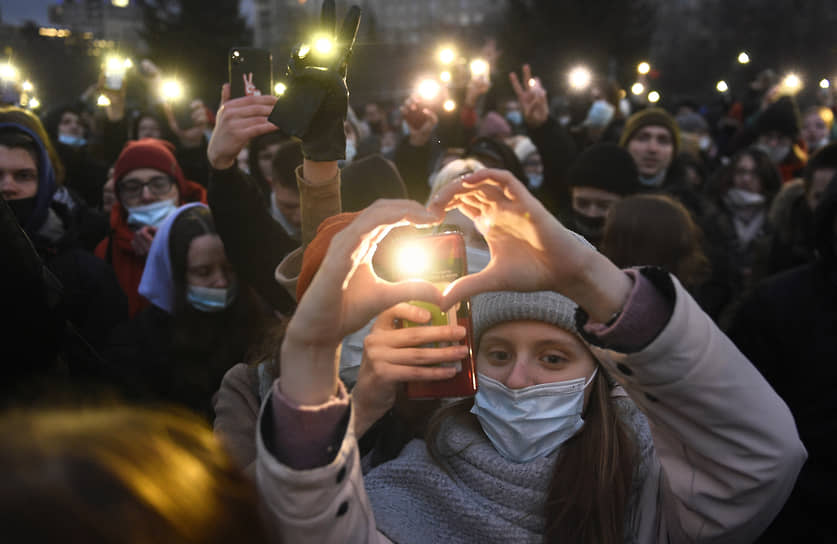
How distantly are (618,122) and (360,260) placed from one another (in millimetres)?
7525

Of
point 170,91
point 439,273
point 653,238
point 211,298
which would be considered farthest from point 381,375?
point 170,91

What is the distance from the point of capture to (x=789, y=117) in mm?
7344

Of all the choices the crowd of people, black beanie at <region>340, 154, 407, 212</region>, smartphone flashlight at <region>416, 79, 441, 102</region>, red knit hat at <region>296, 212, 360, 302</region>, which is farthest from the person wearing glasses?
red knit hat at <region>296, 212, 360, 302</region>

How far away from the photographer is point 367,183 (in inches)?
132

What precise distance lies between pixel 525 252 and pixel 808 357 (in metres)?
2.06

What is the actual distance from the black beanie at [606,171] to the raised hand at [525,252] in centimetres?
298

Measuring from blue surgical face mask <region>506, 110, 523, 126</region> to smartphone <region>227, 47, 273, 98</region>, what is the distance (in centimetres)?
856

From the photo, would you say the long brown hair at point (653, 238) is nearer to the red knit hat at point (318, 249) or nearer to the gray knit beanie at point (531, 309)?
the gray knit beanie at point (531, 309)

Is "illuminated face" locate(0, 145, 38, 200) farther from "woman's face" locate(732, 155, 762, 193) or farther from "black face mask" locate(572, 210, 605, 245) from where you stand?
"woman's face" locate(732, 155, 762, 193)

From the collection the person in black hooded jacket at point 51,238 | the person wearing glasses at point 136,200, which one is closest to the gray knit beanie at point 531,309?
the person in black hooded jacket at point 51,238

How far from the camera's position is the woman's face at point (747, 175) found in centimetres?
581

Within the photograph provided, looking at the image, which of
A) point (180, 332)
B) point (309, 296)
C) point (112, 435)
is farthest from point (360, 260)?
point (180, 332)

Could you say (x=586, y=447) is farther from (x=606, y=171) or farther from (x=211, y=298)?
(x=606, y=171)

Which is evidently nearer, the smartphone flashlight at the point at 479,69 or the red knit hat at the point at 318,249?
the red knit hat at the point at 318,249
